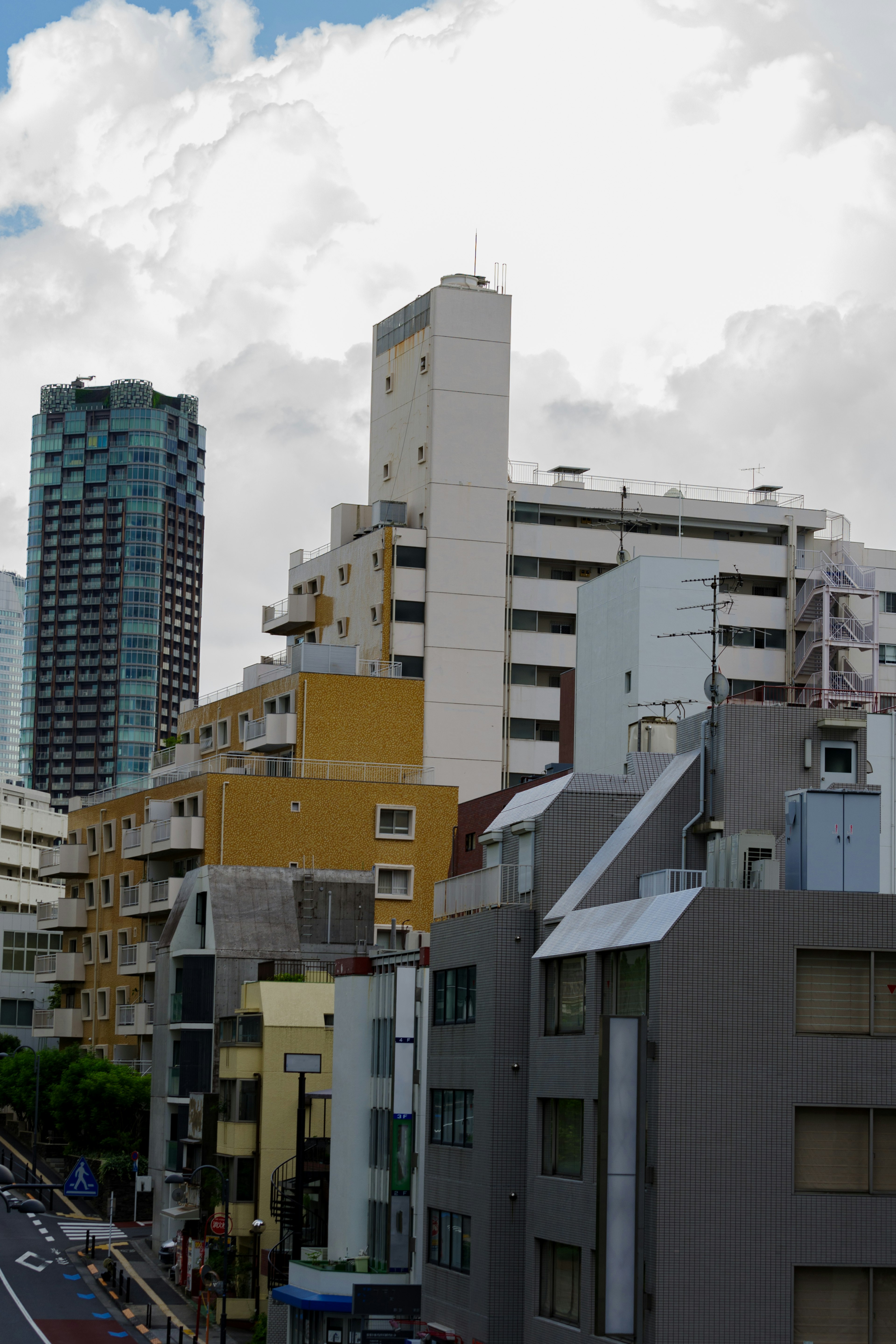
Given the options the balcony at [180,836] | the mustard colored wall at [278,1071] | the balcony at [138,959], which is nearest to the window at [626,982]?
the mustard colored wall at [278,1071]

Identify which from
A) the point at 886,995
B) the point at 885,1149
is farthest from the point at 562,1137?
the point at 886,995

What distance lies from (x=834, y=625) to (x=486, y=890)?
7854 cm

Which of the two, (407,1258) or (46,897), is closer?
(407,1258)

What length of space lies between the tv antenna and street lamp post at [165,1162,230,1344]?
183 ft

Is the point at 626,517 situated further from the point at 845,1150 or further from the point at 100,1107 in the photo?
the point at 845,1150

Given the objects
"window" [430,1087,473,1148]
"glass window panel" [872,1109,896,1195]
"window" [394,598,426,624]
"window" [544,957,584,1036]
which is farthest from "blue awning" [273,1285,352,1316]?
"window" [394,598,426,624]

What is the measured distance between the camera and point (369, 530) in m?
120

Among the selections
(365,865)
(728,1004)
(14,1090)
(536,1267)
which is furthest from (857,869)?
(14,1090)

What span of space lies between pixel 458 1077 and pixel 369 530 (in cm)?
7538

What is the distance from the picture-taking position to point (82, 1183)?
2643 inches

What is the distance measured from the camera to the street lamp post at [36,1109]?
4092 inches

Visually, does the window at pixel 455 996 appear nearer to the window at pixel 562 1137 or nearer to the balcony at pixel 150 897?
the window at pixel 562 1137

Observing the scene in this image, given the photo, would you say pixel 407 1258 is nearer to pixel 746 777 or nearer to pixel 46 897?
pixel 746 777

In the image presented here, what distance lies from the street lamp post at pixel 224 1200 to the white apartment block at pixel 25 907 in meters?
40.9
